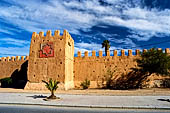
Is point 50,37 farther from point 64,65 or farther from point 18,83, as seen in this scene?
point 18,83

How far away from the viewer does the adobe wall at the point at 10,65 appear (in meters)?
23.4

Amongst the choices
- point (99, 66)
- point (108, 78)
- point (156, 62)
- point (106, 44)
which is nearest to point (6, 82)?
point (99, 66)

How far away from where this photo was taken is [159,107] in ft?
22.3

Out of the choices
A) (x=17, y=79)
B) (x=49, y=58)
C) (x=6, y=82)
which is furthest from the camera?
(x=17, y=79)

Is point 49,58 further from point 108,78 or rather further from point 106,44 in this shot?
point 106,44

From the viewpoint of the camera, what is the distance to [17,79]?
75.4 ft

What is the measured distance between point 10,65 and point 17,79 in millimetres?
3137

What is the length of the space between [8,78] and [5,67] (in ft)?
10.0

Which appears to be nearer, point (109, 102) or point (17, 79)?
point (109, 102)

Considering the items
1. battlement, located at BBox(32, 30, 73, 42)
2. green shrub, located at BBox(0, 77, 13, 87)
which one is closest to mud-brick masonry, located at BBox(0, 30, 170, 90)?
battlement, located at BBox(32, 30, 73, 42)

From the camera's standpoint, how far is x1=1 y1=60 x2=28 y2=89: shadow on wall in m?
22.1

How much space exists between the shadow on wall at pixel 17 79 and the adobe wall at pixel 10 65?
1.71 ft

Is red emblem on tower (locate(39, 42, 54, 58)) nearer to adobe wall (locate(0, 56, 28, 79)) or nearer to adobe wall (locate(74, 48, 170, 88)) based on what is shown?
adobe wall (locate(74, 48, 170, 88))

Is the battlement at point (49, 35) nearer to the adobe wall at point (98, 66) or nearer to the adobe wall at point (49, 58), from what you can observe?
the adobe wall at point (49, 58)
